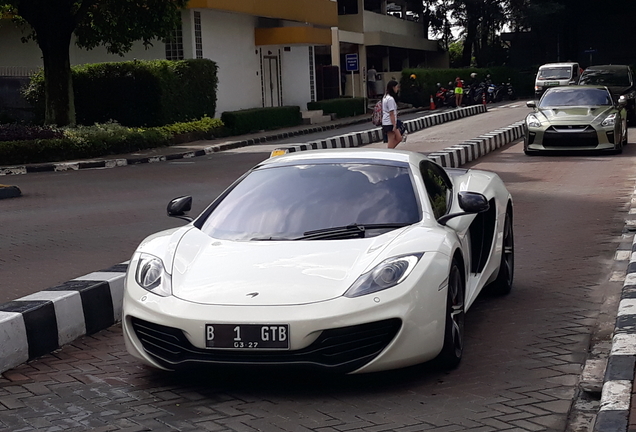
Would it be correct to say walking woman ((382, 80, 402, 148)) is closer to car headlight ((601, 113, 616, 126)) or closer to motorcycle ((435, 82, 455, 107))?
car headlight ((601, 113, 616, 126))

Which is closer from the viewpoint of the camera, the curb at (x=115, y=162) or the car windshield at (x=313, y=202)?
the car windshield at (x=313, y=202)

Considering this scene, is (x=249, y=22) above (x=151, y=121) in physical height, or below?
above

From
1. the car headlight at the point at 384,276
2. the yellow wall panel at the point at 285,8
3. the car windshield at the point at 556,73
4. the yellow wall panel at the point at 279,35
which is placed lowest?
the car headlight at the point at 384,276

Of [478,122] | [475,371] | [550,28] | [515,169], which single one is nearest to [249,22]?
[478,122]

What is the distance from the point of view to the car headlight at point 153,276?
540cm

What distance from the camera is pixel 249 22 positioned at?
39.8 metres

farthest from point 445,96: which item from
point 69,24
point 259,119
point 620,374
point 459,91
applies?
point 620,374

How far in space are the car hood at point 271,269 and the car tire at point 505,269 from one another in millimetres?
2084

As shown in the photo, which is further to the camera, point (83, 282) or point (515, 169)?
point (515, 169)

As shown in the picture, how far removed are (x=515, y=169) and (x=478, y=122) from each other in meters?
18.1

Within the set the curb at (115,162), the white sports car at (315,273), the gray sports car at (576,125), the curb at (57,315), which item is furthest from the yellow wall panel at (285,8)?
the white sports car at (315,273)

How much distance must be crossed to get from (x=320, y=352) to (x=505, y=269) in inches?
119

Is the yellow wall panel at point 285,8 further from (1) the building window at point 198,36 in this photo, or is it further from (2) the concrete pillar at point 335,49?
(2) the concrete pillar at point 335,49

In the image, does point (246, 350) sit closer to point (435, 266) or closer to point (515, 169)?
point (435, 266)
